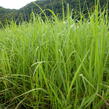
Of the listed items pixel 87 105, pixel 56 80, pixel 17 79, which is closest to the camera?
pixel 87 105

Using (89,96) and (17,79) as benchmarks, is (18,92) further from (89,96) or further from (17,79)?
(89,96)

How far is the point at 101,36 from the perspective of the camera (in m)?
0.60

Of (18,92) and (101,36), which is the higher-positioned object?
(101,36)

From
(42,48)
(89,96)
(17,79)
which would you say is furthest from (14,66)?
(89,96)

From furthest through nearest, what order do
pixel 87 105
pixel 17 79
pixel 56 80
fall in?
pixel 17 79 < pixel 56 80 < pixel 87 105

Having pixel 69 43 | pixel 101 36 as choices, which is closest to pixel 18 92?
pixel 69 43

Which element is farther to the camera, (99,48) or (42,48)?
(42,48)

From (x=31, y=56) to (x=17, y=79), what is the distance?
132mm

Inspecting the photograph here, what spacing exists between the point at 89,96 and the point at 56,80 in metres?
0.15

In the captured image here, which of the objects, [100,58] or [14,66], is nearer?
[100,58]

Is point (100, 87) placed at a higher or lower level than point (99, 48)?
lower

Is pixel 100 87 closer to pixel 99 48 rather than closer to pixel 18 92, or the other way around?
pixel 99 48

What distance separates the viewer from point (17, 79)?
73 cm

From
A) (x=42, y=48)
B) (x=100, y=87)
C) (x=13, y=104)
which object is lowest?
(x=13, y=104)
